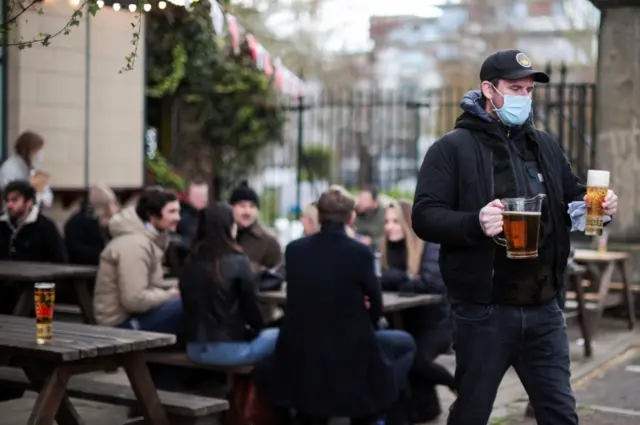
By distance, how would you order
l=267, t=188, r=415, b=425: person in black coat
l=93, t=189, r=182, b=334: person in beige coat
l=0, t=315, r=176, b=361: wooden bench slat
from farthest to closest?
l=93, t=189, r=182, b=334: person in beige coat < l=267, t=188, r=415, b=425: person in black coat < l=0, t=315, r=176, b=361: wooden bench slat

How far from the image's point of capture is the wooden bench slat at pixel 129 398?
18.6 ft

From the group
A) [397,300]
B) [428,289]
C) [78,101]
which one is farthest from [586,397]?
[78,101]

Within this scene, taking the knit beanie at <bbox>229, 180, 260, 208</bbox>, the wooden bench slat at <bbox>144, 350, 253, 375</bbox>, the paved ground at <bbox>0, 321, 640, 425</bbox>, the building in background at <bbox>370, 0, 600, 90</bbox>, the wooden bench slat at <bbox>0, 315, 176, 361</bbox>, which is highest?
the building in background at <bbox>370, 0, 600, 90</bbox>

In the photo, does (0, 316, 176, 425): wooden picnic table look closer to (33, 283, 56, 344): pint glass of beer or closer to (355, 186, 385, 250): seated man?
(33, 283, 56, 344): pint glass of beer

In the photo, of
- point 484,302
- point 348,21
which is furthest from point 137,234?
point 348,21

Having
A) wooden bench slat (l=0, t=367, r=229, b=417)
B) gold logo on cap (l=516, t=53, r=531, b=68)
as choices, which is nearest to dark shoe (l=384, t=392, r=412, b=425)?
Answer: wooden bench slat (l=0, t=367, r=229, b=417)

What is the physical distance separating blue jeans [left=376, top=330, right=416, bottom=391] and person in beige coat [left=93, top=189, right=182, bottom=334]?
129 centimetres

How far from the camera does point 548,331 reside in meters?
4.37

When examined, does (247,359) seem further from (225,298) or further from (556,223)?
(556,223)

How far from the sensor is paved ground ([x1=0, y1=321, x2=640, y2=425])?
686 centimetres

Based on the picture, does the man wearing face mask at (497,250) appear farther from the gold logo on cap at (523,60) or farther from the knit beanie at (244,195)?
the knit beanie at (244,195)

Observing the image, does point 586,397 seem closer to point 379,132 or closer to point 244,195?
point 244,195

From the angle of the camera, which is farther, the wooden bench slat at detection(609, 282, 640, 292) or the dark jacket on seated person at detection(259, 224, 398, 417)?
the wooden bench slat at detection(609, 282, 640, 292)

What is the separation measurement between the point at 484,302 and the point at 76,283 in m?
4.68
